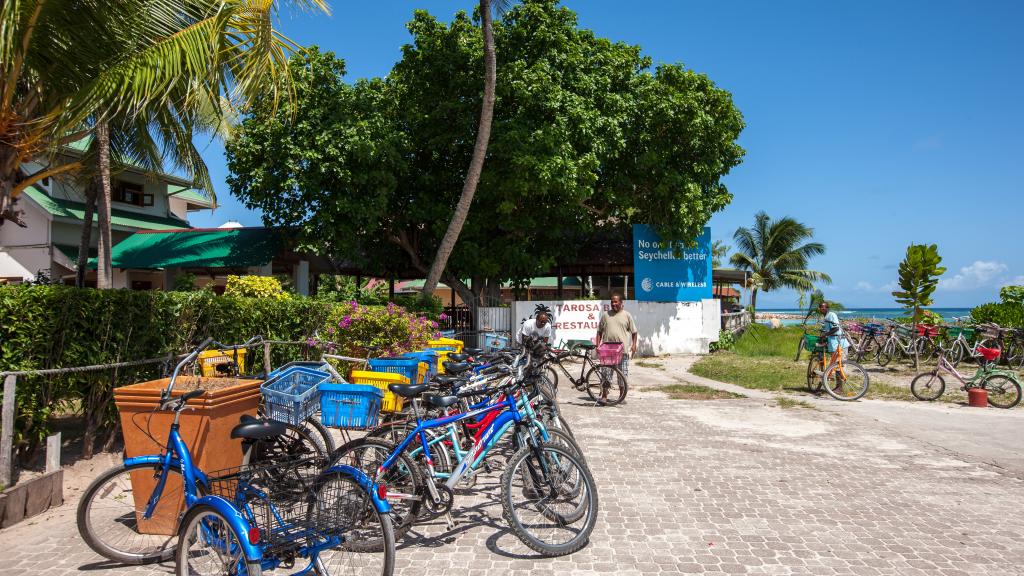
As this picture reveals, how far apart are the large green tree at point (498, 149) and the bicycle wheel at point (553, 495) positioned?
11.9 metres

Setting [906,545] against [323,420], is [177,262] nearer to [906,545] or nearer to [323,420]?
[323,420]

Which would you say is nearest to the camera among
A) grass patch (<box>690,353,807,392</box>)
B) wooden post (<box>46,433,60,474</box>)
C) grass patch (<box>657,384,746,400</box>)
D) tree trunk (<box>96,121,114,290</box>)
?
wooden post (<box>46,433,60,474</box>)

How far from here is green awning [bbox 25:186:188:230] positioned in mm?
19719

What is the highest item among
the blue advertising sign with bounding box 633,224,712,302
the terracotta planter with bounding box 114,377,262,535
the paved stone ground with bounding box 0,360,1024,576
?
the blue advertising sign with bounding box 633,224,712,302

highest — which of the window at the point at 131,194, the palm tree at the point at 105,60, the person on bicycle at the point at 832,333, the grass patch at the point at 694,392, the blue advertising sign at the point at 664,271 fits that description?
the window at the point at 131,194

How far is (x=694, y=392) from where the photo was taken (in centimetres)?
1259

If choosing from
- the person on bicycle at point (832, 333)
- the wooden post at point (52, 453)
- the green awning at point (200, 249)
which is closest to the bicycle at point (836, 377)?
the person on bicycle at point (832, 333)

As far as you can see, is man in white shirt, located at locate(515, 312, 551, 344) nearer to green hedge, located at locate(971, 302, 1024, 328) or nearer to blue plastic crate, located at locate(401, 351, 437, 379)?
blue plastic crate, located at locate(401, 351, 437, 379)

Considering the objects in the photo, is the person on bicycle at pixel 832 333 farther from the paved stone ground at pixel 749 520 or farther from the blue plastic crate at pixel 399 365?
the blue plastic crate at pixel 399 365

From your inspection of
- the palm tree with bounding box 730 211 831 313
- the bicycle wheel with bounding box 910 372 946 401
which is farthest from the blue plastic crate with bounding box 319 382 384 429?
the palm tree with bounding box 730 211 831 313

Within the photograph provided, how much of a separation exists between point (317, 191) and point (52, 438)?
11608mm

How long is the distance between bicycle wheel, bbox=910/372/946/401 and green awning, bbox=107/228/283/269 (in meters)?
16.6

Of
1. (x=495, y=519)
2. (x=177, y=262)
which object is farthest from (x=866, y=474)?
(x=177, y=262)

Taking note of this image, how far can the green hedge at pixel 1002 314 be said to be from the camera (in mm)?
17453
